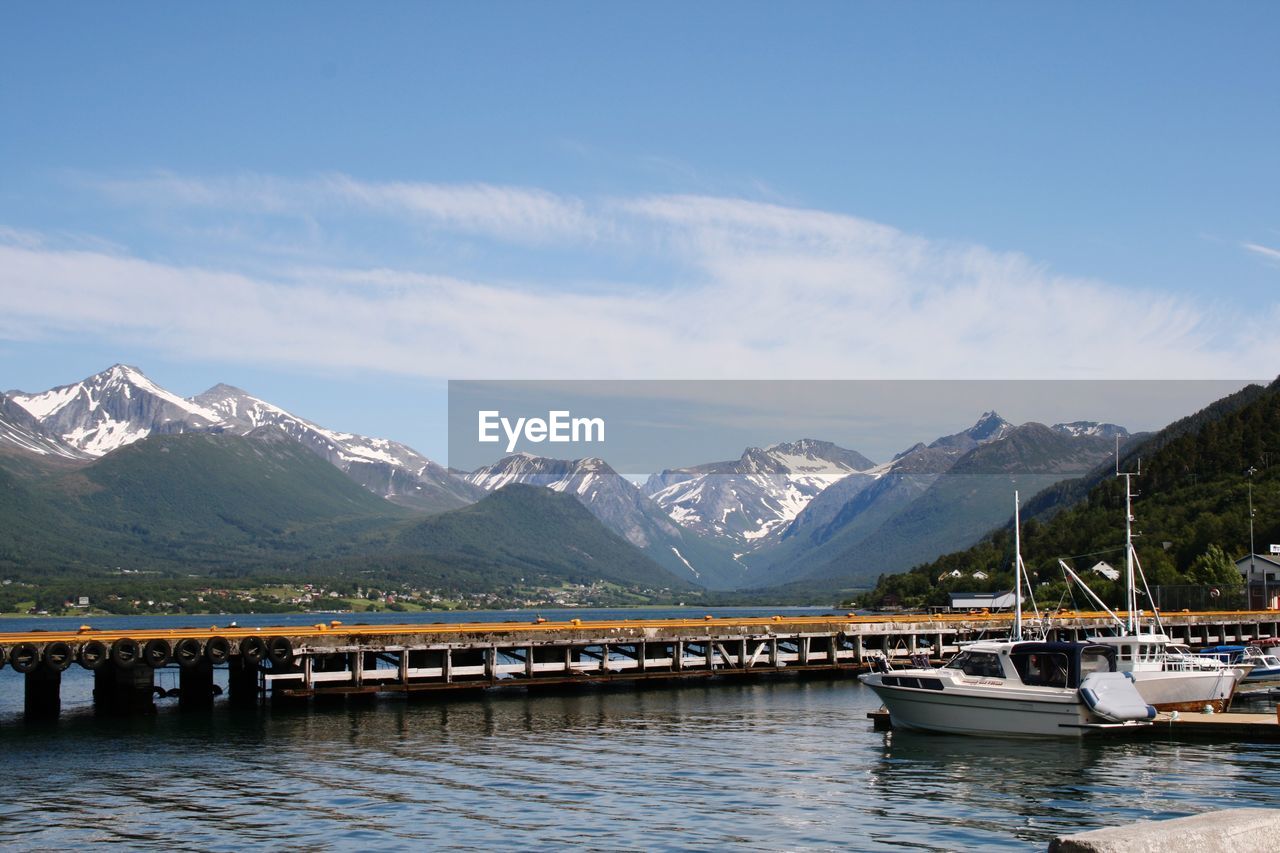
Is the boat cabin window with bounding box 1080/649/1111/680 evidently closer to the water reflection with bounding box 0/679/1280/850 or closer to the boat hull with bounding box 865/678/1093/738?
the boat hull with bounding box 865/678/1093/738

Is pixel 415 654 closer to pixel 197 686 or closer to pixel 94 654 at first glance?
pixel 197 686

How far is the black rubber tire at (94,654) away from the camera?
63.4 metres

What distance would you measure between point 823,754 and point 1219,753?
1383cm

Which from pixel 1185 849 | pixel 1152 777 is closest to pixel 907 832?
pixel 1152 777

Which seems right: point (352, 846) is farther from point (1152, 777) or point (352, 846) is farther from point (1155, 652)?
point (1155, 652)

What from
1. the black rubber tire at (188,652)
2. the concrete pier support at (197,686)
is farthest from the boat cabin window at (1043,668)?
the concrete pier support at (197,686)

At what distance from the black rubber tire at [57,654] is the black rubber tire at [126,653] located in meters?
1.88

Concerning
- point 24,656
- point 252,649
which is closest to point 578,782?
point 252,649

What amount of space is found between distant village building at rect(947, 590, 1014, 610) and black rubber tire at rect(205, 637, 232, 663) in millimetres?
114849

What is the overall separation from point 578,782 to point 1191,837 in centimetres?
2818

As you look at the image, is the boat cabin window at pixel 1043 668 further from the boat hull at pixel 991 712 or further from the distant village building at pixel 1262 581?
the distant village building at pixel 1262 581

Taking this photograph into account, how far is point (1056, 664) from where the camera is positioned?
51.3m

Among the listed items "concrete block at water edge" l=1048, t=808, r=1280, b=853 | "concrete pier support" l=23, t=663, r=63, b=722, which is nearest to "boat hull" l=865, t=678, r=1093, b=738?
"concrete block at water edge" l=1048, t=808, r=1280, b=853

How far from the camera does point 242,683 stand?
69.0 metres
